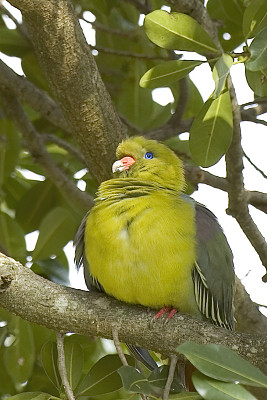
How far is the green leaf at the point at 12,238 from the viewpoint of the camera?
3.74m

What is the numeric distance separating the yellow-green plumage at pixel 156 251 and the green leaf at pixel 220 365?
0.77 meters

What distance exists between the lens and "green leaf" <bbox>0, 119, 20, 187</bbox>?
3.95 meters

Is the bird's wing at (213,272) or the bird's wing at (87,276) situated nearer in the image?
the bird's wing at (213,272)

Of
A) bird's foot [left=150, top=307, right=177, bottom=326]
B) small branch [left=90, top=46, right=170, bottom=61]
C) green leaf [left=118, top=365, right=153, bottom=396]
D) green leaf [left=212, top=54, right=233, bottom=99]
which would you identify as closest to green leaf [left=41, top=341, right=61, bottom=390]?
bird's foot [left=150, top=307, right=177, bottom=326]

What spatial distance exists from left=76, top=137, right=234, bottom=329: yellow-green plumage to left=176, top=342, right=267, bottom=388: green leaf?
77 cm

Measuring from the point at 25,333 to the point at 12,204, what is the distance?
3.54ft

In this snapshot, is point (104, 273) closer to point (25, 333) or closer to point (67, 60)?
point (25, 333)

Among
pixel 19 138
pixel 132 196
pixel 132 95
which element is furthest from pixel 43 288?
pixel 132 95

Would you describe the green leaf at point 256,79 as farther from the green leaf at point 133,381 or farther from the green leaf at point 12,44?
the green leaf at point 12,44

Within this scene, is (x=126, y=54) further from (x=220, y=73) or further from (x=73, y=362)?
(x=73, y=362)

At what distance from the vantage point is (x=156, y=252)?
113 inches

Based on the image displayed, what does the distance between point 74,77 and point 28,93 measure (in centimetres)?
79

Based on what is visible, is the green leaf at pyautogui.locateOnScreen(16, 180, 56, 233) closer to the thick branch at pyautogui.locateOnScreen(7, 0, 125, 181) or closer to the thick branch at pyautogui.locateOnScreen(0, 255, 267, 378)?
the thick branch at pyautogui.locateOnScreen(7, 0, 125, 181)

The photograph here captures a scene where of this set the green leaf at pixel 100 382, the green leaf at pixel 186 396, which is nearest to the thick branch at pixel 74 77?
the green leaf at pixel 100 382
